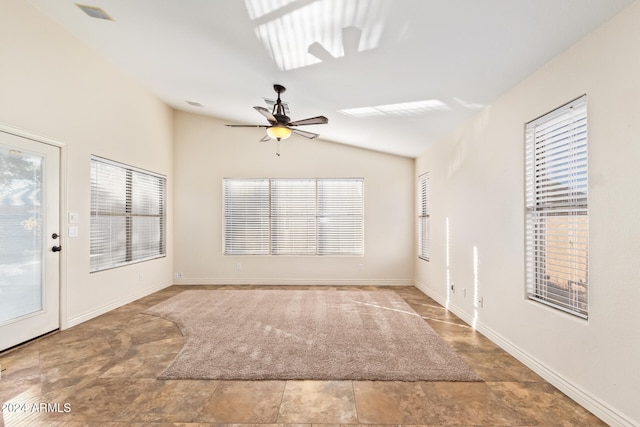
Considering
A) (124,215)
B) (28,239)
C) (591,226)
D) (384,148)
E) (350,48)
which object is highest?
(350,48)

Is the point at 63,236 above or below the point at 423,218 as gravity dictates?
below

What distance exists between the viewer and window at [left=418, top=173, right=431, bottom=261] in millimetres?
5512

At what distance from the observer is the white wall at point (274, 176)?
20.2ft

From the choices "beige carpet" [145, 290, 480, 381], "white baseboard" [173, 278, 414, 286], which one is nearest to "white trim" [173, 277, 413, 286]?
"white baseboard" [173, 278, 414, 286]

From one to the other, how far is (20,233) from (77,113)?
63.6 inches

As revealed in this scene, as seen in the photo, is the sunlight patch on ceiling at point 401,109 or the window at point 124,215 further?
the window at point 124,215

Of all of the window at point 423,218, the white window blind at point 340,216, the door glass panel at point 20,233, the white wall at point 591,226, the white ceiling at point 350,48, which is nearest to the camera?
the white wall at point 591,226

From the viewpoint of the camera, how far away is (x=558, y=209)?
2.44m

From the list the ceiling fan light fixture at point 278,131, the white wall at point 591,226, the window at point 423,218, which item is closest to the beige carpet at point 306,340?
the white wall at point 591,226

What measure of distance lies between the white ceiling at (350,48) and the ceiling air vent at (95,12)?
69 millimetres

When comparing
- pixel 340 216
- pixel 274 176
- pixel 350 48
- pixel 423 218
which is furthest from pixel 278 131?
pixel 423 218

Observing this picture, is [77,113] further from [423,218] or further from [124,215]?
[423,218]

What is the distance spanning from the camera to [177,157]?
6.19 metres

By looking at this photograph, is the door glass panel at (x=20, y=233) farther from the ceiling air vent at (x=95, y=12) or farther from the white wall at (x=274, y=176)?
the white wall at (x=274, y=176)
